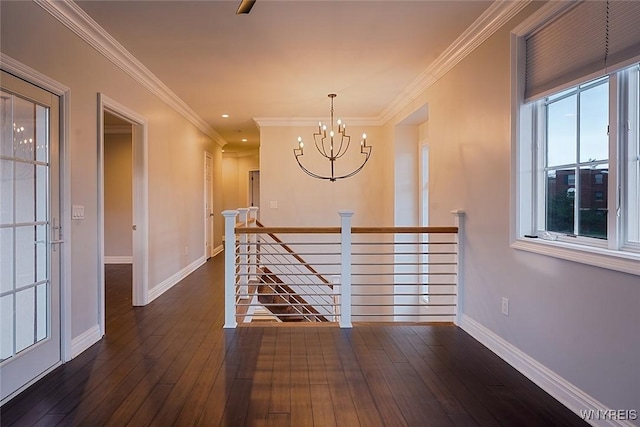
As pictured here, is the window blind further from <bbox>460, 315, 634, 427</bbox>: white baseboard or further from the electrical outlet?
<bbox>460, 315, 634, 427</bbox>: white baseboard

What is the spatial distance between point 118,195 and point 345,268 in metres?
5.48

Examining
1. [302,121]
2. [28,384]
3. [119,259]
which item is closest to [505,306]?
[28,384]

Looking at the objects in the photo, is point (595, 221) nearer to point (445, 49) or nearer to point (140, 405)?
point (445, 49)

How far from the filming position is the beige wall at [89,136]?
2281 mm

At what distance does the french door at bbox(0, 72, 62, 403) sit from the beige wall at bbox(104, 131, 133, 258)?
15.3 feet

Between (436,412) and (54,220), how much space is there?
2.72m

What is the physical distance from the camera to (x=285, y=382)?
227cm

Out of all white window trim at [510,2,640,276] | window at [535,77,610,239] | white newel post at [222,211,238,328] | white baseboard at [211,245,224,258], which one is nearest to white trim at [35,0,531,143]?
white window trim at [510,2,640,276]

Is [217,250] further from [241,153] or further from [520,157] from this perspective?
[520,157]

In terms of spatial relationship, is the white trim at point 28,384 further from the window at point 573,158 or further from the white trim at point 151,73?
the window at point 573,158

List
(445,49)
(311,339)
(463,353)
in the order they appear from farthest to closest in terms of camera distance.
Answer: (445,49) → (311,339) → (463,353)

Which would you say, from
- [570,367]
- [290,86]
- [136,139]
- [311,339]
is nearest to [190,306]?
[311,339]

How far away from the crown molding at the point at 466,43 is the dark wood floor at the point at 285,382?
2436 mm

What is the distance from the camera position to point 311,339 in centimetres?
297
